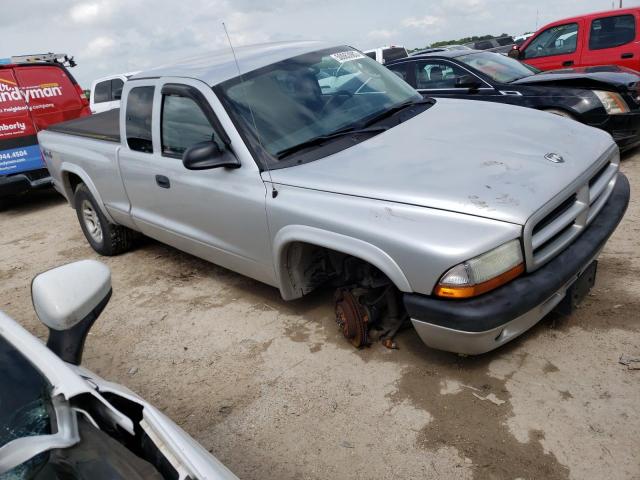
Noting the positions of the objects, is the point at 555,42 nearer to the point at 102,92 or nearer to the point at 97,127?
the point at 97,127

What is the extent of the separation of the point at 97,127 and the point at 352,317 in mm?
3561

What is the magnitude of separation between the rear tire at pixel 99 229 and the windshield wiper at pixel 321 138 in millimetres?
2844

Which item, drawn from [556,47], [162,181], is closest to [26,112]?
[162,181]

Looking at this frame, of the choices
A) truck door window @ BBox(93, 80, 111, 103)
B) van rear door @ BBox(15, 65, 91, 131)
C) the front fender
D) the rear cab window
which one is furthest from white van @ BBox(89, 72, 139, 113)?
the front fender

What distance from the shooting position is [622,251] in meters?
3.96

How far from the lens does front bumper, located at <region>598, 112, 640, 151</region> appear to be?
580 centimetres

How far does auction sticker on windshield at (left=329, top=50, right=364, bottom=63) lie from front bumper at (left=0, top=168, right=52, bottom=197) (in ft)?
17.9

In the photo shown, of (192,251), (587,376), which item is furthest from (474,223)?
(192,251)

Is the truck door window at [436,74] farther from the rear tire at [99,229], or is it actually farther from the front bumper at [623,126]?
the rear tire at [99,229]

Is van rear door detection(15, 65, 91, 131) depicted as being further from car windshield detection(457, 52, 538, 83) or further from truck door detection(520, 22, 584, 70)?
truck door detection(520, 22, 584, 70)

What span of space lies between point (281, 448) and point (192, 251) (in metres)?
1.98

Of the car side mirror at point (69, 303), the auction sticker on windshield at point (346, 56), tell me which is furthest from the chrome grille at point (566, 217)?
the auction sticker on windshield at point (346, 56)

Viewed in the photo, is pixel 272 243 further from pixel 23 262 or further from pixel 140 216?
pixel 23 262

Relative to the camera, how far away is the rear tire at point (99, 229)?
5.43m
